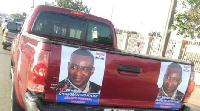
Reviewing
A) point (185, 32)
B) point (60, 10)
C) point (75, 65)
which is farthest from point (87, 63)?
point (185, 32)

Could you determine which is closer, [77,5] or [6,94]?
[6,94]

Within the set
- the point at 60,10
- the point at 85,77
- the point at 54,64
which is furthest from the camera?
the point at 60,10

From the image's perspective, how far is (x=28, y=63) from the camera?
288 centimetres

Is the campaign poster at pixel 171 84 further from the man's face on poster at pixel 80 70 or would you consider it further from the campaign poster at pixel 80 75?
the man's face on poster at pixel 80 70

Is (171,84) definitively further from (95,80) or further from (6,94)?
(6,94)

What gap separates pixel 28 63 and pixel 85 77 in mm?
725

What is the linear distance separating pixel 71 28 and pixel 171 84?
2254mm

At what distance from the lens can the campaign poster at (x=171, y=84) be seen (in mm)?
3188

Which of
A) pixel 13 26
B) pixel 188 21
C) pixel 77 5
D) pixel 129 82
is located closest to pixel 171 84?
pixel 129 82

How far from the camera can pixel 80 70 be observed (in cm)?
276

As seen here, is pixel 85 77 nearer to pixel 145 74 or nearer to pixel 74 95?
pixel 74 95

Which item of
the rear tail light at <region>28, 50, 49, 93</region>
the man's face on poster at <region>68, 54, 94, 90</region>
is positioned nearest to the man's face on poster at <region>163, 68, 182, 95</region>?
the man's face on poster at <region>68, 54, 94, 90</region>

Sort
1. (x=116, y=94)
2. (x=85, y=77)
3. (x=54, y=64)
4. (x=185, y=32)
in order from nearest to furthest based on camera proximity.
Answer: (x=54, y=64) → (x=85, y=77) → (x=116, y=94) → (x=185, y=32)

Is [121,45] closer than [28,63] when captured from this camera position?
No
